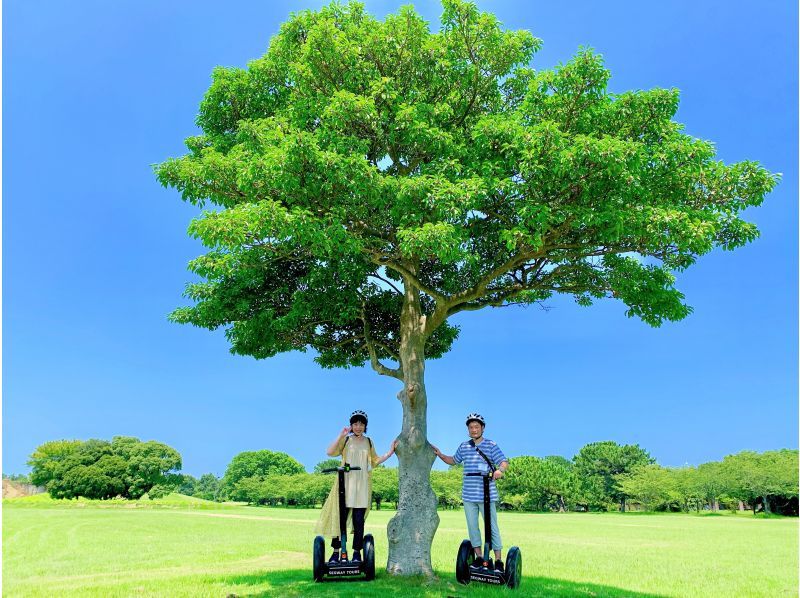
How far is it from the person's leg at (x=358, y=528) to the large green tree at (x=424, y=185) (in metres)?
1.50

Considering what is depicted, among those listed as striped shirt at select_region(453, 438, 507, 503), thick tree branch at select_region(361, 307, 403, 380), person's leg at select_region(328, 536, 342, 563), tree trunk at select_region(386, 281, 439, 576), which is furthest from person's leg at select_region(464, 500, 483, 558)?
thick tree branch at select_region(361, 307, 403, 380)

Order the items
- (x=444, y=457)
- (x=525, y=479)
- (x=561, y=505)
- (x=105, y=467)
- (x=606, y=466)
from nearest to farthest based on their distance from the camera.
→ (x=444, y=457)
(x=105, y=467)
(x=525, y=479)
(x=561, y=505)
(x=606, y=466)

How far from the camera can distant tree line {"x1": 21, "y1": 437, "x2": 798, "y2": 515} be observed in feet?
217

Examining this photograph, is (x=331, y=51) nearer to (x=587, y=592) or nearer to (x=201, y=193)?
(x=201, y=193)

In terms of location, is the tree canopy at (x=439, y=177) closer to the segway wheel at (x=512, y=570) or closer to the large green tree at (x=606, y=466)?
the segway wheel at (x=512, y=570)

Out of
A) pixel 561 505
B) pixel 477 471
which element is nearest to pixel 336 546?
pixel 477 471

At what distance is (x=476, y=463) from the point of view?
1016 centimetres

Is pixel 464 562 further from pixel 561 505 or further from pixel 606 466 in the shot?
pixel 606 466

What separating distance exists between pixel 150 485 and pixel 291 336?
6202 centimetres

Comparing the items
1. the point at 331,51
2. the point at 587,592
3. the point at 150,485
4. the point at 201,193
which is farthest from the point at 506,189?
the point at 150,485

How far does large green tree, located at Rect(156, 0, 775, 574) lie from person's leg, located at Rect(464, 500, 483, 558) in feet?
5.18

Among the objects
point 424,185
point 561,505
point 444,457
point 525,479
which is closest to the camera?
point 424,185

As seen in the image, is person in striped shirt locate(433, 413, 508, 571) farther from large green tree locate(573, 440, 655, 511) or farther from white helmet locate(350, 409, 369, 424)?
large green tree locate(573, 440, 655, 511)

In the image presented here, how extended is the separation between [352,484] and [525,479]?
69.8 m
